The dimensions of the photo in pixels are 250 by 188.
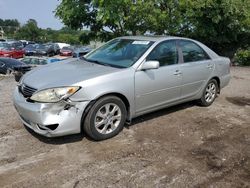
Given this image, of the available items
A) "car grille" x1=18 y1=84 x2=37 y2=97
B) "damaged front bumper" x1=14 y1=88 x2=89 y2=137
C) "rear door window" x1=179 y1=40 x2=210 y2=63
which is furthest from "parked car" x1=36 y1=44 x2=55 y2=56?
"damaged front bumper" x1=14 y1=88 x2=89 y2=137

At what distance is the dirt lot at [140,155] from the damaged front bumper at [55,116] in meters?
0.28

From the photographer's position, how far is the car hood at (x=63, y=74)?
13.9 ft

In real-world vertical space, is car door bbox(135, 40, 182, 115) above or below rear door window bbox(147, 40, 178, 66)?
below

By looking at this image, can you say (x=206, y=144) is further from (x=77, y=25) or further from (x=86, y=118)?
(x=77, y=25)

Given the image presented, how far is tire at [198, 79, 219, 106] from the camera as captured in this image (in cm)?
639

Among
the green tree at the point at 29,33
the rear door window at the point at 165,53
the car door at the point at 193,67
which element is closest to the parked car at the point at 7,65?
the car door at the point at 193,67

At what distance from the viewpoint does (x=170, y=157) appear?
13.5 feet

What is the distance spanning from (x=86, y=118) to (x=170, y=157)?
1.25m

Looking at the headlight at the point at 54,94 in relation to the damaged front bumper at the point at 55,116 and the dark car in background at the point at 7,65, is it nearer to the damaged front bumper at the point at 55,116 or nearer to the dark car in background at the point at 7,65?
the damaged front bumper at the point at 55,116

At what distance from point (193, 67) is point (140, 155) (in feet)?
7.94

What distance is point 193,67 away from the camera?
585 centimetres

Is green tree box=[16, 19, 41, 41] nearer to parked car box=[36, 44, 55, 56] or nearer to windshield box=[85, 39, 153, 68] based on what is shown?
parked car box=[36, 44, 55, 56]

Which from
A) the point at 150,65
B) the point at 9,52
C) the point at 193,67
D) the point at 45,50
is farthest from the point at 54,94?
the point at 45,50

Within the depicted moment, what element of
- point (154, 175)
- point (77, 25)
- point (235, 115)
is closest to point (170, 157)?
point (154, 175)
